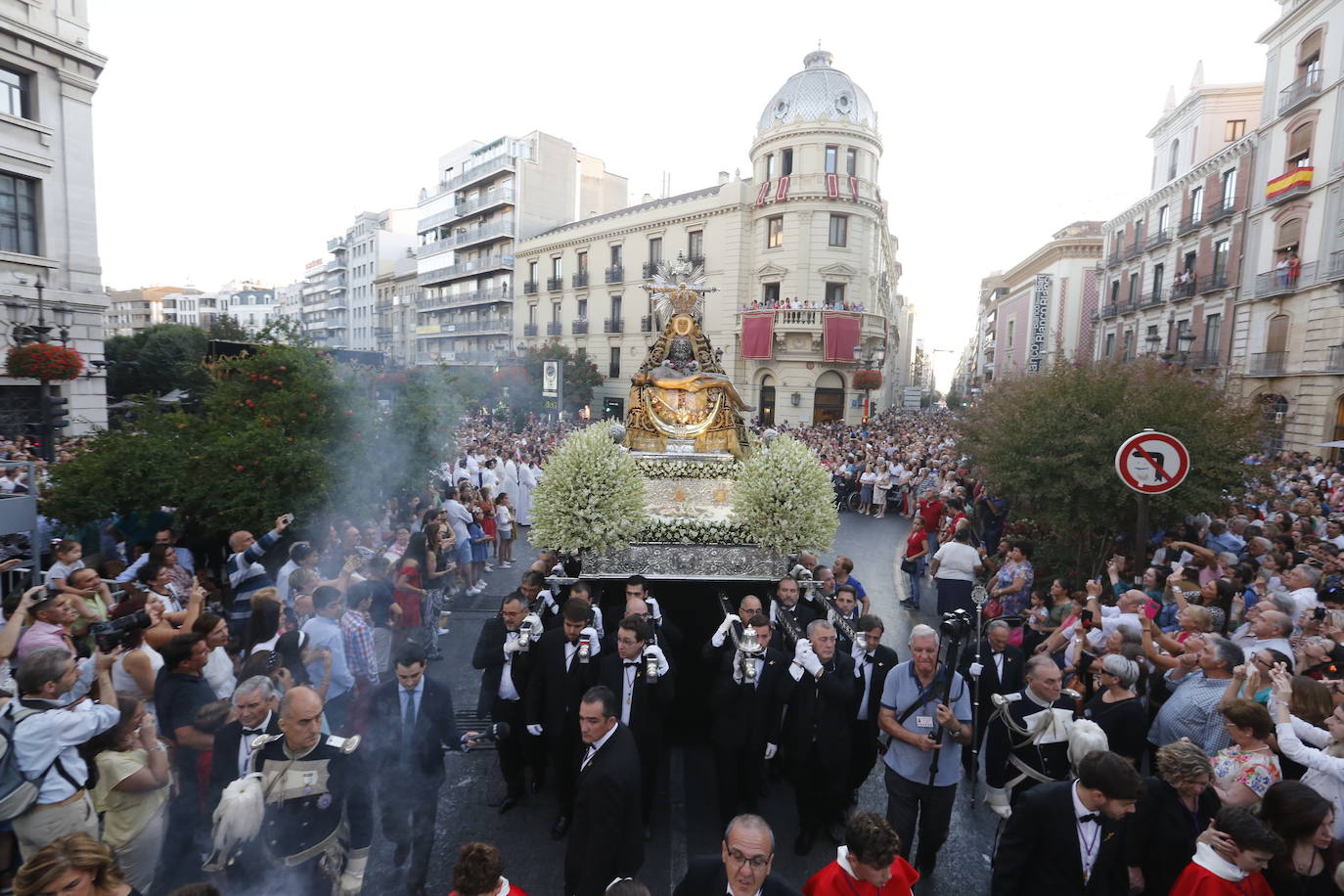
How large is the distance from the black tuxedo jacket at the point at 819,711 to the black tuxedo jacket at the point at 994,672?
3.66 feet

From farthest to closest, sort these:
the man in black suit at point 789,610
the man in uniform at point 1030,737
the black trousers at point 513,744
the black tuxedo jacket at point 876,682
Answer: the man in black suit at point 789,610 → the black trousers at point 513,744 → the black tuxedo jacket at point 876,682 → the man in uniform at point 1030,737

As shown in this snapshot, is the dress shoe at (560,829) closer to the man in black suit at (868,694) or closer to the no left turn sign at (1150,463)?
the man in black suit at (868,694)

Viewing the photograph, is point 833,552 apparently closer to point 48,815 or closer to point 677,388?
point 677,388

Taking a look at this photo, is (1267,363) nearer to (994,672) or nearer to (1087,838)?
(994,672)

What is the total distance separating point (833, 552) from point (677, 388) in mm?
5794

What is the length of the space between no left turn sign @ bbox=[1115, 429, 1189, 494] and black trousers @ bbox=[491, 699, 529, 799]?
6.20 meters

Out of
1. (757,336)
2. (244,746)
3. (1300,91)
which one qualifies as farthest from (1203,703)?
(757,336)

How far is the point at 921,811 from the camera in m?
4.99

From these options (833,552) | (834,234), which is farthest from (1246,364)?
(833,552)

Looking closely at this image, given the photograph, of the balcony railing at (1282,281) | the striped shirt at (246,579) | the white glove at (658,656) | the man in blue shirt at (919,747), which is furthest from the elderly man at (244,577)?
the balcony railing at (1282,281)

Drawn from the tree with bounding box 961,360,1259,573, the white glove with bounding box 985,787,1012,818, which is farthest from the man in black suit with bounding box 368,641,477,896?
the tree with bounding box 961,360,1259,573

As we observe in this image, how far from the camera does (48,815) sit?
365cm

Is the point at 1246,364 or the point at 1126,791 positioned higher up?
the point at 1246,364

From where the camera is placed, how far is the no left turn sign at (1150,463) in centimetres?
674
